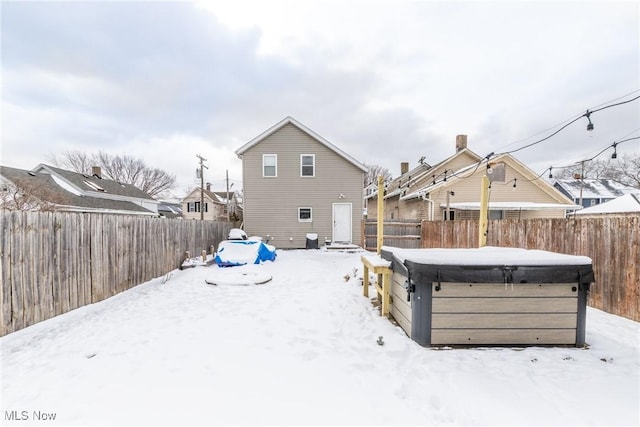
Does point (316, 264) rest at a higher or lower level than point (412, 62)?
lower

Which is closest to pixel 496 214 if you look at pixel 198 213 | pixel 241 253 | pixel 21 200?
pixel 241 253

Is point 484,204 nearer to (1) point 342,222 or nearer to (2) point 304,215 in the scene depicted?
(1) point 342,222

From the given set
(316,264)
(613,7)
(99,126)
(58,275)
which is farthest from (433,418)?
(99,126)

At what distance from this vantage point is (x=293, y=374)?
2.59m

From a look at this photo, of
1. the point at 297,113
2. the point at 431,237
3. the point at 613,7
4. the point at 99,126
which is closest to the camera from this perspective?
the point at 613,7

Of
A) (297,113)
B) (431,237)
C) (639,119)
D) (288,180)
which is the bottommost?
(431,237)

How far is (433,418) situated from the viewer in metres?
1.96

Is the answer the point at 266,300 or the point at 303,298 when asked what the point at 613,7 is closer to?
the point at 303,298

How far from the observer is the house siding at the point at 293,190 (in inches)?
503

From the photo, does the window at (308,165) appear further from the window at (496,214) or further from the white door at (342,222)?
the window at (496,214)

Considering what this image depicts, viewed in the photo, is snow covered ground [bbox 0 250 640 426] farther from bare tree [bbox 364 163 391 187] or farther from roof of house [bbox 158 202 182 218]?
roof of house [bbox 158 202 182 218]

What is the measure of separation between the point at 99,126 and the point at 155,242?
25.1m

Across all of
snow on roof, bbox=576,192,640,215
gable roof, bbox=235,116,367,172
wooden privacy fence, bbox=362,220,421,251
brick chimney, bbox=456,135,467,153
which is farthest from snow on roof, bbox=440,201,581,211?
brick chimney, bbox=456,135,467,153

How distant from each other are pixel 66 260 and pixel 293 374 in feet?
14.5
